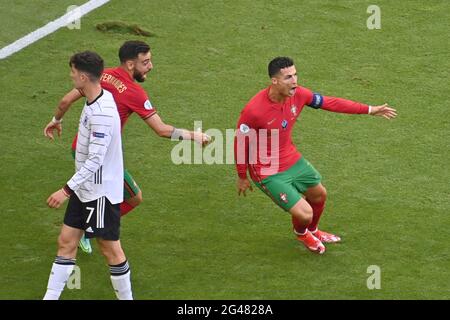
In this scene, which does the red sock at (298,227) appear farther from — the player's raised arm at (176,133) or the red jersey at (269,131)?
the player's raised arm at (176,133)

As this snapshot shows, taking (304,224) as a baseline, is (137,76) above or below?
above

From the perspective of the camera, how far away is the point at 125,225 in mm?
11539

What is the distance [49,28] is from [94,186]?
7135 mm

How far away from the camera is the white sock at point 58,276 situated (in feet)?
31.5

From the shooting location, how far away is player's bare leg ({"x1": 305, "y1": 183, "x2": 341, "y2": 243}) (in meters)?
11.0

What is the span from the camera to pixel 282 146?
10.8 meters

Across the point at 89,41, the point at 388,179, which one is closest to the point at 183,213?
the point at 388,179

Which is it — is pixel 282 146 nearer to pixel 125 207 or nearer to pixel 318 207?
pixel 318 207

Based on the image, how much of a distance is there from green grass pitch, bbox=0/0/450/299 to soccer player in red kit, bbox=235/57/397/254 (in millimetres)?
562

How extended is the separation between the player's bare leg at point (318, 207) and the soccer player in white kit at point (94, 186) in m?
2.26

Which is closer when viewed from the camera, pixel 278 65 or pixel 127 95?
pixel 127 95

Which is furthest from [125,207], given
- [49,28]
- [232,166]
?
[49,28]

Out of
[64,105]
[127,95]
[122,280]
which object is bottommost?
[122,280]

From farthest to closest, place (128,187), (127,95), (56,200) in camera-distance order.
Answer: (128,187) < (127,95) < (56,200)
